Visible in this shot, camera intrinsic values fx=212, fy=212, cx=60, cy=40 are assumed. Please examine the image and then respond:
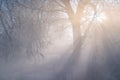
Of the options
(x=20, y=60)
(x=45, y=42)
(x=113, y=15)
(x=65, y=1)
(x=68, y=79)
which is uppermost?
(x=65, y=1)

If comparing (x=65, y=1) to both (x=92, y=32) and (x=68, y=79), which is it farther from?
(x=68, y=79)

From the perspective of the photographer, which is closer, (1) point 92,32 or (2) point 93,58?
(2) point 93,58

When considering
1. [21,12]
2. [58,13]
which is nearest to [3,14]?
[21,12]

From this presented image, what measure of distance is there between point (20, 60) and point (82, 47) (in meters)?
3.27

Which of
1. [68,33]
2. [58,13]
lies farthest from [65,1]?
[68,33]

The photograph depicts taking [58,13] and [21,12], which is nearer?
[21,12]

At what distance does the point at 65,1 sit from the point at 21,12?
15.9 ft

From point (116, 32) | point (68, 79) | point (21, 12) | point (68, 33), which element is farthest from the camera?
point (68, 33)

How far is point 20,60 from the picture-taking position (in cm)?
998

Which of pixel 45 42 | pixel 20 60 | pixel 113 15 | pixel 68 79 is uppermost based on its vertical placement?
pixel 113 15

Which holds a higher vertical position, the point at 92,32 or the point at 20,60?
the point at 92,32

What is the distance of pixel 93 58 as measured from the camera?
9.62m

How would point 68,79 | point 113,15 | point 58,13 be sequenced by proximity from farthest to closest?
point 58,13, point 113,15, point 68,79

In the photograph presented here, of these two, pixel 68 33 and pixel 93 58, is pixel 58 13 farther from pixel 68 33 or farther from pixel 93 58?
pixel 93 58
